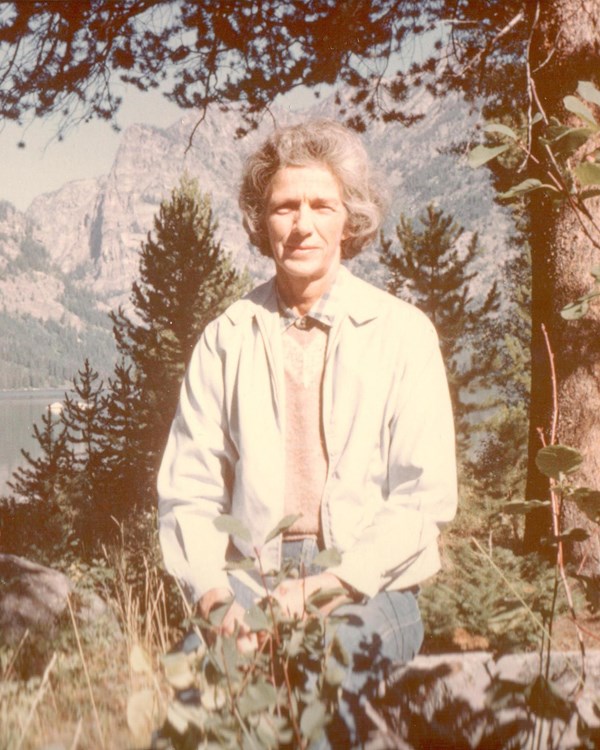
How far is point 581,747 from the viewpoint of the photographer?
1.27m

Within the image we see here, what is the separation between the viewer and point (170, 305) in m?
10.6

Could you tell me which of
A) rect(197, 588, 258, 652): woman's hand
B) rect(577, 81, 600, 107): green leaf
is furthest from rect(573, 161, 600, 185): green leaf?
rect(197, 588, 258, 652): woman's hand

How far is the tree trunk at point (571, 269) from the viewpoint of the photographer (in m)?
3.90

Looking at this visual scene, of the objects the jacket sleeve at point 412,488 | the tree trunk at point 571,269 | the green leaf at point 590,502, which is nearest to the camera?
the green leaf at point 590,502

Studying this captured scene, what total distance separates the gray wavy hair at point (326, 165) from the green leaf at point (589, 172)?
1.08m

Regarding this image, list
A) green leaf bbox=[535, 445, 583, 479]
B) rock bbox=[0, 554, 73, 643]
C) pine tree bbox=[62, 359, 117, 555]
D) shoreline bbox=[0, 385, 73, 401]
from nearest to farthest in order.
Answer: green leaf bbox=[535, 445, 583, 479], rock bbox=[0, 554, 73, 643], pine tree bbox=[62, 359, 117, 555], shoreline bbox=[0, 385, 73, 401]

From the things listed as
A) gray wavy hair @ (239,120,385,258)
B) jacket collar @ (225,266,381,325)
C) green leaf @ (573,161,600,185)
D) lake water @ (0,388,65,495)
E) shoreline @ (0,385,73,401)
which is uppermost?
shoreline @ (0,385,73,401)

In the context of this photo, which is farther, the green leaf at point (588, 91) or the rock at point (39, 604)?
the rock at point (39, 604)

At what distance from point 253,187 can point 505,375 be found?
10028 mm

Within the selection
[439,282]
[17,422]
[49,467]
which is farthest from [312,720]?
[17,422]

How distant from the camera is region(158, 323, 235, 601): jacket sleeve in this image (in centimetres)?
191

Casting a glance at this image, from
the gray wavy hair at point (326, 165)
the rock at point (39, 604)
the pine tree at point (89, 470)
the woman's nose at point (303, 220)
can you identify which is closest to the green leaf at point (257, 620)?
the woman's nose at point (303, 220)

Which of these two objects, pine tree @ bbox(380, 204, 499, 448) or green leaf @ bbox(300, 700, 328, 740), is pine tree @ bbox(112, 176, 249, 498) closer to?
pine tree @ bbox(380, 204, 499, 448)

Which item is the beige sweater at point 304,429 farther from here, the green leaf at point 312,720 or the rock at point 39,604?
the rock at point 39,604
